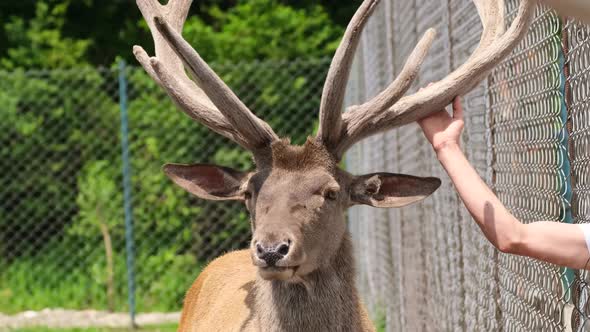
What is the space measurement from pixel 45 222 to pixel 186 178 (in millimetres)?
7419

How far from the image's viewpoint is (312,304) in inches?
158

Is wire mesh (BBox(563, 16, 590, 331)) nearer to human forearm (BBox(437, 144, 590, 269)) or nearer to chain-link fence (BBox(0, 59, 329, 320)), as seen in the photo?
human forearm (BBox(437, 144, 590, 269))

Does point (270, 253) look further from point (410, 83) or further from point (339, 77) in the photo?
point (410, 83)

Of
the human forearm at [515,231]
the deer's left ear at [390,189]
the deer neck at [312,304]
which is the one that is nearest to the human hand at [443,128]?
the human forearm at [515,231]

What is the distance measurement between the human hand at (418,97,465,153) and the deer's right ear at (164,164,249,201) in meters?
1.06

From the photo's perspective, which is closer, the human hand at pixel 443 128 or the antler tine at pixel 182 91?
the human hand at pixel 443 128

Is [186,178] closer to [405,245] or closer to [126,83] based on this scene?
[405,245]

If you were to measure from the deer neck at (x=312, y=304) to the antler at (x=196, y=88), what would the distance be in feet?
2.01

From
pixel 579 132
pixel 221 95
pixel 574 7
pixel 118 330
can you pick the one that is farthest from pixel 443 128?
pixel 118 330

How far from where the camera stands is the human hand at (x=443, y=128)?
318 centimetres

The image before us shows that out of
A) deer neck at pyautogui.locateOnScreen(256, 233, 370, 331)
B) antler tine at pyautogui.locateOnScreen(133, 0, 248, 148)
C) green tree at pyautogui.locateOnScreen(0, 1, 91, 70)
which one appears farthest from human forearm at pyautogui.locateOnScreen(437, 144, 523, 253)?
green tree at pyautogui.locateOnScreen(0, 1, 91, 70)

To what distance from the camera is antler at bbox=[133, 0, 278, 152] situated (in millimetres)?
3691

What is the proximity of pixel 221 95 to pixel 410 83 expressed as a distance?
30.2 inches

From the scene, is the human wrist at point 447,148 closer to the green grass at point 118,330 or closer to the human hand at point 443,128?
the human hand at point 443,128
